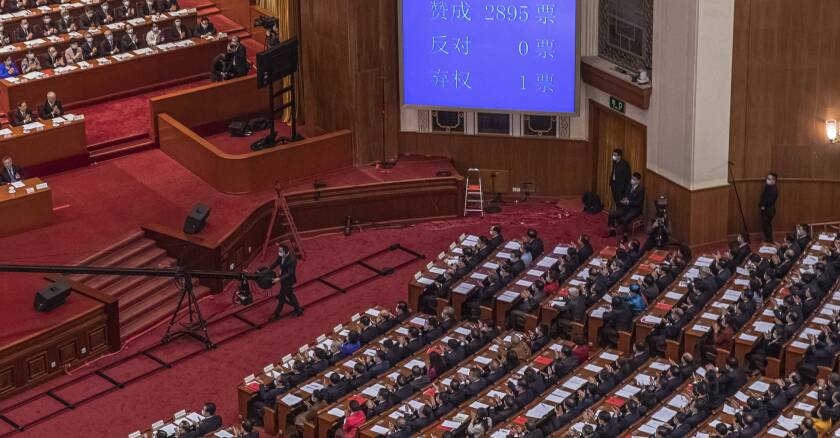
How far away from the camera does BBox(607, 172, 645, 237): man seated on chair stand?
30078 mm

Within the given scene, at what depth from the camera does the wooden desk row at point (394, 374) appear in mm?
23125

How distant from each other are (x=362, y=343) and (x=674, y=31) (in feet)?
26.6

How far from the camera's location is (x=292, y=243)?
3047 cm

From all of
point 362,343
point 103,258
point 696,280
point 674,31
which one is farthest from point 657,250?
point 103,258

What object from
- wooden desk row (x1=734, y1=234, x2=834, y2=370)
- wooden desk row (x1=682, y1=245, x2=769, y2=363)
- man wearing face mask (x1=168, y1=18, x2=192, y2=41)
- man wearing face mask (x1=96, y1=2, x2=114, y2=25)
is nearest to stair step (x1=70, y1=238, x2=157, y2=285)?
man wearing face mask (x1=168, y1=18, x2=192, y2=41)

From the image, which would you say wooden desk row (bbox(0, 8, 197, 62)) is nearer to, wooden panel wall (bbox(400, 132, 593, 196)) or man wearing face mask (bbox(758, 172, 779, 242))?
wooden panel wall (bbox(400, 132, 593, 196))

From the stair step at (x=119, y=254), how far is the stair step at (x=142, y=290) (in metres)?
0.61

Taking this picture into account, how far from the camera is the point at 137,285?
27.8 metres

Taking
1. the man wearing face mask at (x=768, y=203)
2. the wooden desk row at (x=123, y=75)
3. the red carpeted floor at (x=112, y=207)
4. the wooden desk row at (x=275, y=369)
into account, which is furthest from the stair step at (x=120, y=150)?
the man wearing face mask at (x=768, y=203)

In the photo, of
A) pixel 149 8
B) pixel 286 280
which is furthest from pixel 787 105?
pixel 149 8

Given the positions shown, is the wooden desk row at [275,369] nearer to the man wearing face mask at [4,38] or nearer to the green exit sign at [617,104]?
the green exit sign at [617,104]

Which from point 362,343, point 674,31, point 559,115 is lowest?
point 362,343

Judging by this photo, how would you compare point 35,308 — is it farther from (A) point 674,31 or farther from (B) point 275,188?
(A) point 674,31

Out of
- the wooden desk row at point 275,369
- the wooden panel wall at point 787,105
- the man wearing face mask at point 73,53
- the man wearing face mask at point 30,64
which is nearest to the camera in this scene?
the wooden desk row at point 275,369
